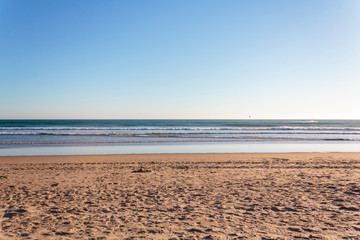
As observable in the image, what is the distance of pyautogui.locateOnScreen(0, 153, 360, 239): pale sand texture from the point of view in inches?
169

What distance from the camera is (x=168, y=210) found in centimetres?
529

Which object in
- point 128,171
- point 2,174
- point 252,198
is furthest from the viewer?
point 128,171

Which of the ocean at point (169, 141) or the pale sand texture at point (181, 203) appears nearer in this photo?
the pale sand texture at point (181, 203)

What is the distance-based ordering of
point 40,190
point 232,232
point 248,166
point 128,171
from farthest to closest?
point 248,166 → point 128,171 → point 40,190 → point 232,232

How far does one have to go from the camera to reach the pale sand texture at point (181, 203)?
14.1 ft

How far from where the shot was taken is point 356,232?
4176 mm

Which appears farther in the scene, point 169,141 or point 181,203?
point 169,141

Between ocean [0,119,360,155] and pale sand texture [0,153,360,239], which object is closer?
pale sand texture [0,153,360,239]

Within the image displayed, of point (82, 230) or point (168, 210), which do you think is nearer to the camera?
point (82, 230)

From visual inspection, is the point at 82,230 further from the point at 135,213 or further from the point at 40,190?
the point at 40,190

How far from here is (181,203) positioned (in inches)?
225

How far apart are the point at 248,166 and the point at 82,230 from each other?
7629 mm

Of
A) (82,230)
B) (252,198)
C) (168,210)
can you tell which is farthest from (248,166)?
(82,230)

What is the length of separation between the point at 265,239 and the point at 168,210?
6.92ft
